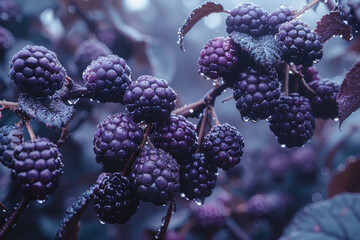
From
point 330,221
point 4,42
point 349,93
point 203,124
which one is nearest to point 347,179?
point 330,221

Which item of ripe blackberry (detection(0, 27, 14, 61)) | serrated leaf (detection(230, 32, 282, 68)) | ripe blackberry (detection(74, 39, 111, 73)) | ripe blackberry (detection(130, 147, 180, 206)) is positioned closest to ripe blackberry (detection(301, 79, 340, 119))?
serrated leaf (detection(230, 32, 282, 68))

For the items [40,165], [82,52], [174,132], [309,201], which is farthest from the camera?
[309,201]

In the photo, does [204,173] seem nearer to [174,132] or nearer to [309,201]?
[174,132]

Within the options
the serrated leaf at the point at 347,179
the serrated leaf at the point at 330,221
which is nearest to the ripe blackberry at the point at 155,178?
the serrated leaf at the point at 330,221

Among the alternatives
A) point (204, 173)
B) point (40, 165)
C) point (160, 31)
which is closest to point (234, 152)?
point (204, 173)

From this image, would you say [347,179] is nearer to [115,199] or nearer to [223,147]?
[223,147]

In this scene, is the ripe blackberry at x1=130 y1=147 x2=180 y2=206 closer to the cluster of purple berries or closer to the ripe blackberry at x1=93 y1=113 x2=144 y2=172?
the ripe blackberry at x1=93 y1=113 x2=144 y2=172

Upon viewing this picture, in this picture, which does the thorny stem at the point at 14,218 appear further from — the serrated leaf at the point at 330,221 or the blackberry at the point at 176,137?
the serrated leaf at the point at 330,221
